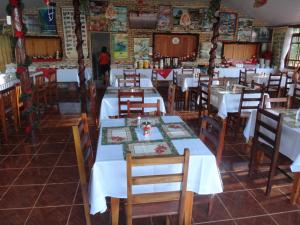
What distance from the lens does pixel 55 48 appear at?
8.65 metres

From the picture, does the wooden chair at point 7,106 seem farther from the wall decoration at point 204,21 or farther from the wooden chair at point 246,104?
the wall decoration at point 204,21

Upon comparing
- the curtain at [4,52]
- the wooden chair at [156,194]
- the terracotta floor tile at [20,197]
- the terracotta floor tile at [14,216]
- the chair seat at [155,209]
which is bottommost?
the terracotta floor tile at [14,216]

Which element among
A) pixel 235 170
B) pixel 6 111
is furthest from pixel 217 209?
pixel 6 111

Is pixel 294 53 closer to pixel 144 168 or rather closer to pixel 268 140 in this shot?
pixel 268 140

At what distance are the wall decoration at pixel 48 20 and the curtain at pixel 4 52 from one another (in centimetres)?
117

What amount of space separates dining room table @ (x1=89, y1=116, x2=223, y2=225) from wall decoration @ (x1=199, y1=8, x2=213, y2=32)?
754cm

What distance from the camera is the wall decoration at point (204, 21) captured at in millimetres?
8742

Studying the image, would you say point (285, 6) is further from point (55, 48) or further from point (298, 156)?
point (55, 48)

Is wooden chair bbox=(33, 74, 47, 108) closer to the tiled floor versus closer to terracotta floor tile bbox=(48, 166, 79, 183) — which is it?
the tiled floor

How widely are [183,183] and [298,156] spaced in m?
1.36

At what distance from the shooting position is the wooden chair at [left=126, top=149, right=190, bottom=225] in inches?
59.8

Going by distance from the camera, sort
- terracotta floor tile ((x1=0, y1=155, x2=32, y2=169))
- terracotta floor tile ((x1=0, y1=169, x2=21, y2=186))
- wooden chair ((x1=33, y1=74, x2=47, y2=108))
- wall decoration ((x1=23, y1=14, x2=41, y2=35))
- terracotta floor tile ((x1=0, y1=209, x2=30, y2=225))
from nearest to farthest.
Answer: terracotta floor tile ((x1=0, y1=209, x2=30, y2=225)) < terracotta floor tile ((x1=0, y1=169, x2=21, y2=186)) < terracotta floor tile ((x1=0, y1=155, x2=32, y2=169)) < wooden chair ((x1=33, y1=74, x2=47, y2=108)) < wall decoration ((x1=23, y1=14, x2=41, y2=35))

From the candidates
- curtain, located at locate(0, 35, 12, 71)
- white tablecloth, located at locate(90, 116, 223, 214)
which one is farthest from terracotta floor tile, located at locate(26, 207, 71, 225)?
curtain, located at locate(0, 35, 12, 71)

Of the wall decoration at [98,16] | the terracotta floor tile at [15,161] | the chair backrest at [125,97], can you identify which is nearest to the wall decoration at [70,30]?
the wall decoration at [98,16]
